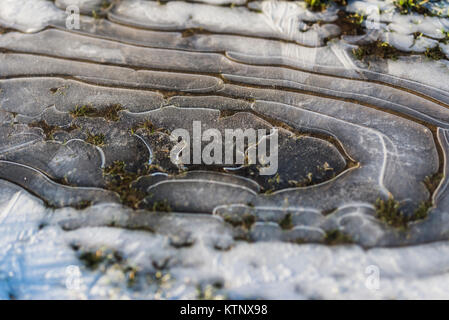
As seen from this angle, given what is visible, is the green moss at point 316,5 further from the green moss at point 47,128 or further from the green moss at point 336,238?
the green moss at point 47,128

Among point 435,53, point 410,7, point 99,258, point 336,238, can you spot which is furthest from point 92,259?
point 410,7

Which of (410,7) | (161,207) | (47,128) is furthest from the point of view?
(410,7)

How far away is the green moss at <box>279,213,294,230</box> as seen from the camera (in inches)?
145

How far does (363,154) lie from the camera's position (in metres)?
4.08

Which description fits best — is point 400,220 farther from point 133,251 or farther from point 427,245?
point 133,251

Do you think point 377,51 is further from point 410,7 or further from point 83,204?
point 83,204

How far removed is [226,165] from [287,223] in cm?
102

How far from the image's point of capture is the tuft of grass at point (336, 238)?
11.8ft

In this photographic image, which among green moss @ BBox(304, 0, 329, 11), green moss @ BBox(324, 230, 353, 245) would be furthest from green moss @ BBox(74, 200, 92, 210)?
green moss @ BBox(304, 0, 329, 11)

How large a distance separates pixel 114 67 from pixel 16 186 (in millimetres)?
2061

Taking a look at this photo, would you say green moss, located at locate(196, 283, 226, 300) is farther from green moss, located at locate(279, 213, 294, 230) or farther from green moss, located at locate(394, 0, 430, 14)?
green moss, located at locate(394, 0, 430, 14)

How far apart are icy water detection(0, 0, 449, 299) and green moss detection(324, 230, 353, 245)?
0.01 meters

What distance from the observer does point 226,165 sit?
4078 millimetres
